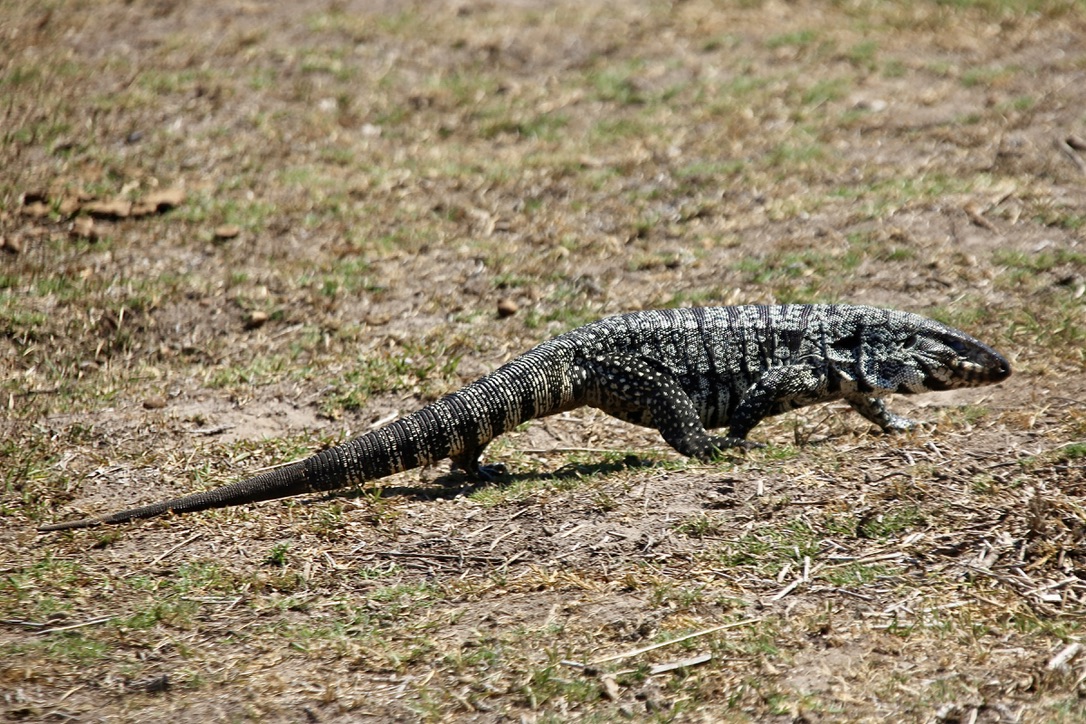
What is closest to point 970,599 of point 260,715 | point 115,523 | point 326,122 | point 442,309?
point 260,715

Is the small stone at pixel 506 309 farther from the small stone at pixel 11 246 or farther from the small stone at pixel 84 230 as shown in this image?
the small stone at pixel 11 246

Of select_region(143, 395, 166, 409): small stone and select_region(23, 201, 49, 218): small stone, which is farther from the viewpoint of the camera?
select_region(23, 201, 49, 218): small stone

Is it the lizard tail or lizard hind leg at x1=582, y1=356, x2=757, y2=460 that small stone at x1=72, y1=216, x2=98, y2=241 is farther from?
lizard hind leg at x1=582, y1=356, x2=757, y2=460

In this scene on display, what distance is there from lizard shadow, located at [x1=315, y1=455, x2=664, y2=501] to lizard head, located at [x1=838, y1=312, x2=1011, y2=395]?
1.56 m

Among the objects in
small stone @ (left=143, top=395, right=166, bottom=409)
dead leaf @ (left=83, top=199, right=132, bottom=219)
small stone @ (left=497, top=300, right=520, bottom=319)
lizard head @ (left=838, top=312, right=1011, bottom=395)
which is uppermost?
lizard head @ (left=838, top=312, right=1011, bottom=395)

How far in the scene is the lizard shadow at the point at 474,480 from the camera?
22.8 feet

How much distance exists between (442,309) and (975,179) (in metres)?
5.16

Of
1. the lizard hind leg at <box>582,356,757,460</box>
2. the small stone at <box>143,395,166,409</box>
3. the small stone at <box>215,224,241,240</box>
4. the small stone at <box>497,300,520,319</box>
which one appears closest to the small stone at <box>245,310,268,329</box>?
the small stone at <box>143,395,166,409</box>

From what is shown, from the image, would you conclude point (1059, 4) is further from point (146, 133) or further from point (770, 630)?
point (770, 630)

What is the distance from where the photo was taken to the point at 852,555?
571 cm

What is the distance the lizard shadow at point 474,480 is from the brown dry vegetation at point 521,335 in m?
0.05

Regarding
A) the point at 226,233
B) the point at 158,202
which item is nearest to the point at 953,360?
the point at 226,233

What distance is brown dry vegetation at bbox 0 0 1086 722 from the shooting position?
5062 mm

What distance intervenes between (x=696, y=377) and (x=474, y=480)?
155 centimetres
